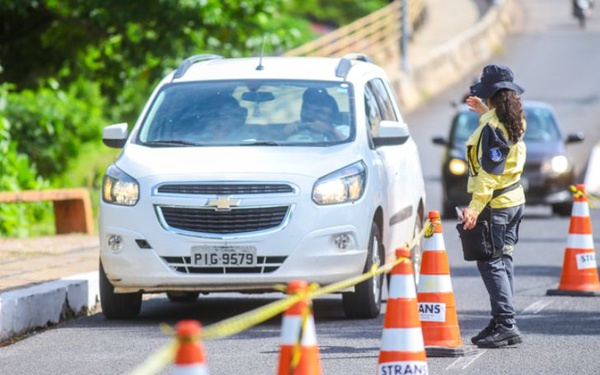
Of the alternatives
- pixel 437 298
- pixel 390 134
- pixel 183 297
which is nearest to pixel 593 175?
pixel 183 297

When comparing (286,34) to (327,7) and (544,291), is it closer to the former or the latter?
(544,291)

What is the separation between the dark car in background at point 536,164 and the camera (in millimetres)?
22438

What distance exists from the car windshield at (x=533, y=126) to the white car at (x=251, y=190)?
11.3m

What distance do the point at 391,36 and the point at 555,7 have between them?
80.8ft

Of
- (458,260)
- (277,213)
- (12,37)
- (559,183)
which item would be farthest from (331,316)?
(12,37)

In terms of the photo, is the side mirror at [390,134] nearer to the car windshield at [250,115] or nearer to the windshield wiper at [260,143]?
the car windshield at [250,115]

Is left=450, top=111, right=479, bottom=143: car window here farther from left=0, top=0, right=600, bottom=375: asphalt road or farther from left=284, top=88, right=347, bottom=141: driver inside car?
left=284, top=88, right=347, bottom=141: driver inside car

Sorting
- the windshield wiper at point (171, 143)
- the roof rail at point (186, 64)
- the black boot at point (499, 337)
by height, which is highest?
the roof rail at point (186, 64)

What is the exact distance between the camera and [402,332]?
24.7 ft

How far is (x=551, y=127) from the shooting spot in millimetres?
23234

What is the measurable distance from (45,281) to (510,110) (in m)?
4.15

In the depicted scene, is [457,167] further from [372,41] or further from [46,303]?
[372,41]

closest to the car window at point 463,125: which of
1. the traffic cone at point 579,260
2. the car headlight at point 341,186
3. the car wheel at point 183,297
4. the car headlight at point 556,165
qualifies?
the car headlight at point 556,165

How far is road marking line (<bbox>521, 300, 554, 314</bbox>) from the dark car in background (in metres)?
10.1
